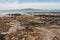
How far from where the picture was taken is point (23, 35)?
30.5 ft

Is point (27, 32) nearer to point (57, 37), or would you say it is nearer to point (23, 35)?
point (23, 35)

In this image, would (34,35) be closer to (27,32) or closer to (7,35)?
(27,32)

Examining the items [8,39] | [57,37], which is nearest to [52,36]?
[57,37]

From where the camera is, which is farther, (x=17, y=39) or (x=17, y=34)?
(x=17, y=34)

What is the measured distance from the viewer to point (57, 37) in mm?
9477

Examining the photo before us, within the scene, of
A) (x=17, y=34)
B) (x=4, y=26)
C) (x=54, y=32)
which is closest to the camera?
A: (x=17, y=34)

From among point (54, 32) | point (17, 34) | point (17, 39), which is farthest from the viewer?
point (54, 32)

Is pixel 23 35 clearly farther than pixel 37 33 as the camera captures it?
No

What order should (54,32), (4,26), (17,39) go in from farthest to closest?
(4,26), (54,32), (17,39)

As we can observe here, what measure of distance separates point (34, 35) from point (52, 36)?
92cm

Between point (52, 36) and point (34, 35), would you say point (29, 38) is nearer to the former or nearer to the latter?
point (34, 35)

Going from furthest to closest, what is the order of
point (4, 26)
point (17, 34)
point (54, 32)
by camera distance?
1. point (4, 26)
2. point (54, 32)
3. point (17, 34)

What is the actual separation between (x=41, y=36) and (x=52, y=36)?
0.56 m

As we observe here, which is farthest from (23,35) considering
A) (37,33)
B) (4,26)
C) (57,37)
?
(4,26)
